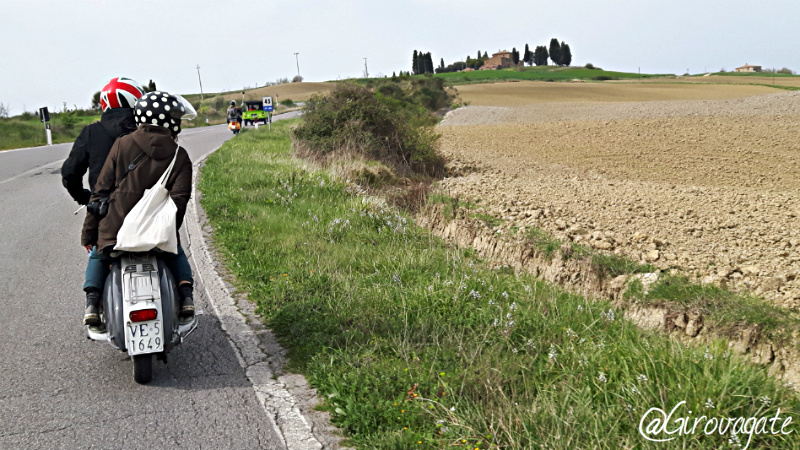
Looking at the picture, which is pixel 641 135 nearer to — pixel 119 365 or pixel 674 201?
pixel 674 201

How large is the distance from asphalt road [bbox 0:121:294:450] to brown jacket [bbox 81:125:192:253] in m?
0.98

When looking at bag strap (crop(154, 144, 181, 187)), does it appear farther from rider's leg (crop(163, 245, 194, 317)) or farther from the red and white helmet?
the red and white helmet

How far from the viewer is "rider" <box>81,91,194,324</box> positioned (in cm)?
464

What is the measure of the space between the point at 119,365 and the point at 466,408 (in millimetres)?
2678

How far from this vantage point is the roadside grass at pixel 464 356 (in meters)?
3.76

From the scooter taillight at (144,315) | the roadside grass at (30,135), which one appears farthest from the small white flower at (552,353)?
the roadside grass at (30,135)

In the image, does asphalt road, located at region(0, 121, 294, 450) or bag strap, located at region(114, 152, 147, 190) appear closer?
asphalt road, located at region(0, 121, 294, 450)

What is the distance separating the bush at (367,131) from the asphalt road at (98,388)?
38.0 ft

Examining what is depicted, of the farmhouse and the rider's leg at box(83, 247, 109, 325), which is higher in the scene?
the farmhouse

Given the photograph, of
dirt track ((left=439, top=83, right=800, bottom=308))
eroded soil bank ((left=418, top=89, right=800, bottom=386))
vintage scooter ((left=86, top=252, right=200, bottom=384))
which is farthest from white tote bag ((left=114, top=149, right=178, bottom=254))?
dirt track ((left=439, top=83, right=800, bottom=308))

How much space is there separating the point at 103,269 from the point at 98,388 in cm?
83

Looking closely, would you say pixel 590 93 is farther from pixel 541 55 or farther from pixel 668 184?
pixel 541 55

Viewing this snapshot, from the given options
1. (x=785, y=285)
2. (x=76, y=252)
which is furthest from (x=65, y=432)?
(x=785, y=285)

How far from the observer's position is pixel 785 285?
269 inches
